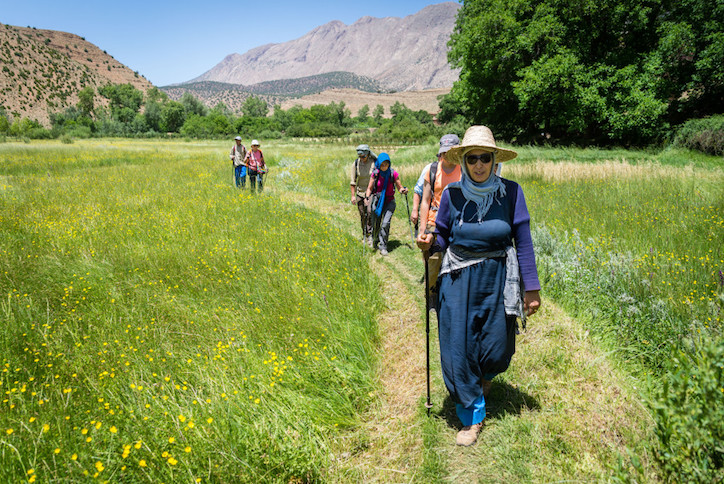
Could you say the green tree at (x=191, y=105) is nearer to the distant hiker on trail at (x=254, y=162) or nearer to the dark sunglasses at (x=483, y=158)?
the distant hiker on trail at (x=254, y=162)

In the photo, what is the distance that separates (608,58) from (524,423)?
26.3m

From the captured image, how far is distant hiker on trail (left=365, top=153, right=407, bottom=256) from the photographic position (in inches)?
280

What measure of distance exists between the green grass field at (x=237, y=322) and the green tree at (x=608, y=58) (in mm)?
15056

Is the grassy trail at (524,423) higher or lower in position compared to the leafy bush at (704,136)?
lower

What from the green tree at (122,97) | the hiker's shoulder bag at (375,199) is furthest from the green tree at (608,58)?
the green tree at (122,97)

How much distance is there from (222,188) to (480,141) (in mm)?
10451

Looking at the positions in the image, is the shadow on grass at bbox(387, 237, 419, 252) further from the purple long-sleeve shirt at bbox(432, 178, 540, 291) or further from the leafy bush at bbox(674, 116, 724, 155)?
the leafy bush at bbox(674, 116, 724, 155)

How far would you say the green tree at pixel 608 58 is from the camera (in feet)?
61.1

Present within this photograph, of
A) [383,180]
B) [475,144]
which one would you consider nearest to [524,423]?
[475,144]

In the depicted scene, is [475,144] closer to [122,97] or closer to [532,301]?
[532,301]

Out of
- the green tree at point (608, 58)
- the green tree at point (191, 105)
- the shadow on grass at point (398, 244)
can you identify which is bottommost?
the shadow on grass at point (398, 244)

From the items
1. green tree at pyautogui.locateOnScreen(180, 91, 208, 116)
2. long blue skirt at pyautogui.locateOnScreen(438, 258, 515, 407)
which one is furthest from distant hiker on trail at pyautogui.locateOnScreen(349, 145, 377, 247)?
green tree at pyautogui.locateOnScreen(180, 91, 208, 116)

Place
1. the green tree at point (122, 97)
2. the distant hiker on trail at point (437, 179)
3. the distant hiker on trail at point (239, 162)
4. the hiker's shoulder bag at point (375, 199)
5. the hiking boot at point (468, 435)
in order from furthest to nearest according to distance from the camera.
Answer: the green tree at point (122, 97)
the distant hiker on trail at point (239, 162)
the hiker's shoulder bag at point (375, 199)
the distant hiker on trail at point (437, 179)
the hiking boot at point (468, 435)

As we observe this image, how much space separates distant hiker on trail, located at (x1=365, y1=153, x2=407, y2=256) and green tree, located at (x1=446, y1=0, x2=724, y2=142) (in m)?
18.4
